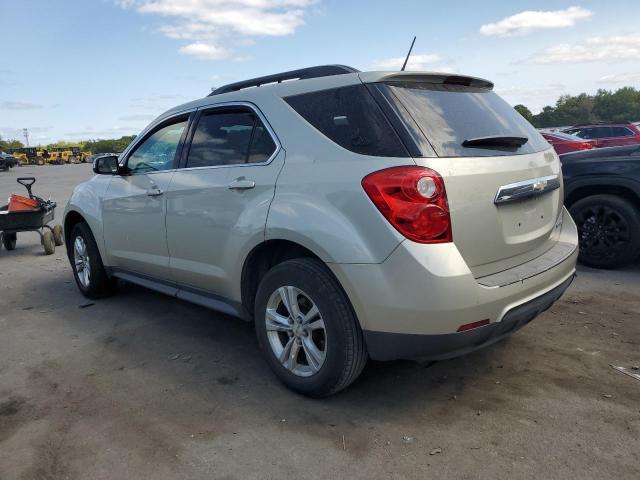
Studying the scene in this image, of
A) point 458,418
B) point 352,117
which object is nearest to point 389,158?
point 352,117

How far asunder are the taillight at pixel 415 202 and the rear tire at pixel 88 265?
3.49 m

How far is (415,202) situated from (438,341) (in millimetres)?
675

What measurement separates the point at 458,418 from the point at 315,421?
748 mm

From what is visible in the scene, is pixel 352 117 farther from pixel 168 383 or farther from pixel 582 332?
pixel 582 332

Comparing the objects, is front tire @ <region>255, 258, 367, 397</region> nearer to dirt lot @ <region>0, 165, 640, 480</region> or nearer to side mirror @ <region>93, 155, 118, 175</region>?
dirt lot @ <region>0, 165, 640, 480</region>

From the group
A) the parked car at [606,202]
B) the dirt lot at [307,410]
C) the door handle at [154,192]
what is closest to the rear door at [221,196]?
the door handle at [154,192]

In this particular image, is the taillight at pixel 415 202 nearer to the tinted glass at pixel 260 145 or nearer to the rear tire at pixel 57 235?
the tinted glass at pixel 260 145

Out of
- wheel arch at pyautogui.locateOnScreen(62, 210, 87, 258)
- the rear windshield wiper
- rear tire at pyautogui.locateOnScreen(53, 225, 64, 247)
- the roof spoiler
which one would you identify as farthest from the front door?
rear tire at pyautogui.locateOnScreen(53, 225, 64, 247)

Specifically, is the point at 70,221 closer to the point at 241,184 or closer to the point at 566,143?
the point at 241,184

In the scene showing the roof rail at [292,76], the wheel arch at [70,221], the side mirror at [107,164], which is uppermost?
the roof rail at [292,76]

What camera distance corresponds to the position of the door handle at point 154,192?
399 centimetres

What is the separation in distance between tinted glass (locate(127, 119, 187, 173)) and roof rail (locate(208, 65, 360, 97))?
42 centimetres

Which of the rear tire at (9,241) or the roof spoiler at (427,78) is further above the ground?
the roof spoiler at (427,78)

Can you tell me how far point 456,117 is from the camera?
2941mm
